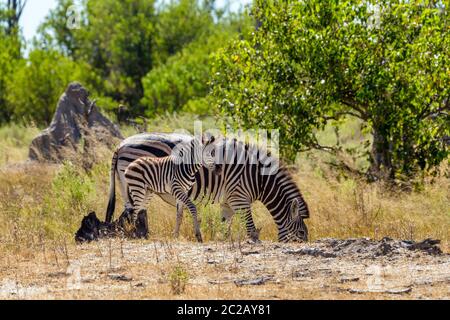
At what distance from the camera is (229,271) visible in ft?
30.2

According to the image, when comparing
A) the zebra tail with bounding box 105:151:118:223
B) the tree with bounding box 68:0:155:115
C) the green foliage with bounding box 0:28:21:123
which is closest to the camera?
the zebra tail with bounding box 105:151:118:223

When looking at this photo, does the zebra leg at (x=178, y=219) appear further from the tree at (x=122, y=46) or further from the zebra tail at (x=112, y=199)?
the tree at (x=122, y=46)

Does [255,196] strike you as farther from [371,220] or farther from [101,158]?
[101,158]

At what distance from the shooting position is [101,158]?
16453 mm

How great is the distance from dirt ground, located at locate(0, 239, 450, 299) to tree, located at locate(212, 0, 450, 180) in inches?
168

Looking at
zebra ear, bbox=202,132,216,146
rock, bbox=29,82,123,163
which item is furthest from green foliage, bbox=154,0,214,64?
zebra ear, bbox=202,132,216,146

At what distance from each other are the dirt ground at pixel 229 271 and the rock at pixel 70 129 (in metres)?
7.56

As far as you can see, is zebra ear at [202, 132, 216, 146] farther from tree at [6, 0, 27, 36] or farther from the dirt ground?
tree at [6, 0, 27, 36]

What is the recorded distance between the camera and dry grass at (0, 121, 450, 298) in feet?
27.9

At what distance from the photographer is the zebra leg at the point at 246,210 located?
476 inches

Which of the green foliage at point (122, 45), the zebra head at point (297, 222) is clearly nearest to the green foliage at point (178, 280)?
the zebra head at point (297, 222)

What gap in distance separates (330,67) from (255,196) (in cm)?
297

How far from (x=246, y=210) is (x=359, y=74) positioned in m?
3.39

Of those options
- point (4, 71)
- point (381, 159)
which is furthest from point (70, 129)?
point (4, 71)
